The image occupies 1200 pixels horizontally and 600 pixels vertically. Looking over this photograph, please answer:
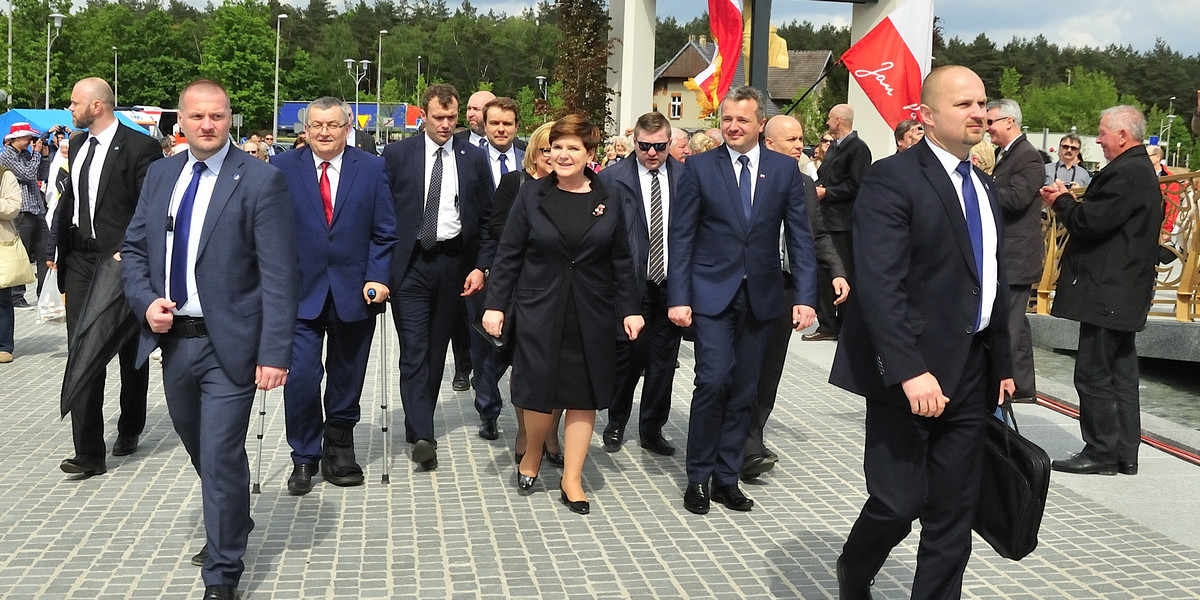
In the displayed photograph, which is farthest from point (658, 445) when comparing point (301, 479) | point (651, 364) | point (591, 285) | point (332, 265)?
point (332, 265)

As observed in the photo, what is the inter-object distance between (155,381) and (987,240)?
7571 mm

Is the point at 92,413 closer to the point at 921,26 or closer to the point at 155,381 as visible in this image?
the point at 155,381

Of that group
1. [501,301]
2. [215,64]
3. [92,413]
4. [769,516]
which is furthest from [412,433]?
[215,64]

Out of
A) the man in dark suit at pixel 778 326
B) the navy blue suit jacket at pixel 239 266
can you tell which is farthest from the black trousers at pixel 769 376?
the navy blue suit jacket at pixel 239 266

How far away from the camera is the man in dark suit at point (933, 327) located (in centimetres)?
423

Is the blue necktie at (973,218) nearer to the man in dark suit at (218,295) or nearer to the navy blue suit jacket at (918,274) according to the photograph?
the navy blue suit jacket at (918,274)

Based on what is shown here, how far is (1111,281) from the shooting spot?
23.5ft

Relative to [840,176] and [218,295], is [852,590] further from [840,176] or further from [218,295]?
[840,176]

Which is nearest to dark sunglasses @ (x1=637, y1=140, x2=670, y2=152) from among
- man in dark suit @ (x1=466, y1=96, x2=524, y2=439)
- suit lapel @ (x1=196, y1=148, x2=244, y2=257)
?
man in dark suit @ (x1=466, y1=96, x2=524, y2=439)

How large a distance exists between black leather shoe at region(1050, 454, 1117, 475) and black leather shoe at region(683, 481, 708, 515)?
2.31 meters

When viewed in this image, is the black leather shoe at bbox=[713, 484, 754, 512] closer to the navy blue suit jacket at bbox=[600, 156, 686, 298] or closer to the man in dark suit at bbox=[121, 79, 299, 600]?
the navy blue suit jacket at bbox=[600, 156, 686, 298]

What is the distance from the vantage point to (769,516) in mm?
6320

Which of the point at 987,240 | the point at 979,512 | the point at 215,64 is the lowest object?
the point at 979,512

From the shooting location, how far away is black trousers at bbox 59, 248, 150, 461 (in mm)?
6934
